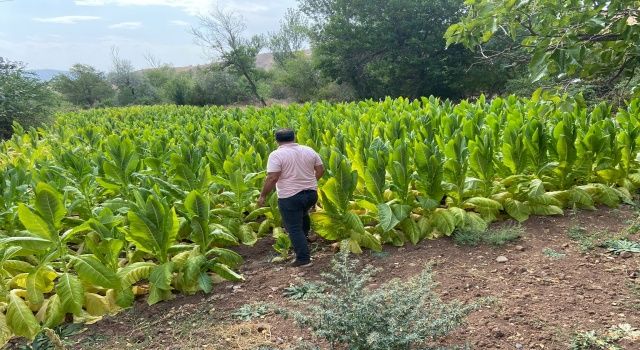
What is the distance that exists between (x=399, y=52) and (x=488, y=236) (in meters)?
33.8

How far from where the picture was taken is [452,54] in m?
36.3

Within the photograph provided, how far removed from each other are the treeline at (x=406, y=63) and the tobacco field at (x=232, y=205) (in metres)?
0.45

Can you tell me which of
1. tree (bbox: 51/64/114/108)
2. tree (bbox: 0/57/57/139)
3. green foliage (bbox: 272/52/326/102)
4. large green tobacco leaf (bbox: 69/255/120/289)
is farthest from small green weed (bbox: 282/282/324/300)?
tree (bbox: 51/64/114/108)

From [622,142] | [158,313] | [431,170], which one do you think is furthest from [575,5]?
[158,313]

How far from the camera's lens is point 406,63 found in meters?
Answer: 36.3

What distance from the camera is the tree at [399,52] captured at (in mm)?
36219

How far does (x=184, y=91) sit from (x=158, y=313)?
1818 inches

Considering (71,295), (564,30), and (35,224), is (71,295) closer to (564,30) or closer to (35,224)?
(35,224)

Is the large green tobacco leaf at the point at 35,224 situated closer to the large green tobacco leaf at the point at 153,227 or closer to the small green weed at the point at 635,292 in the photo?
the large green tobacco leaf at the point at 153,227

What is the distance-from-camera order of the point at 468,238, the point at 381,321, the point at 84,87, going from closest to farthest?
the point at 381,321 < the point at 468,238 < the point at 84,87

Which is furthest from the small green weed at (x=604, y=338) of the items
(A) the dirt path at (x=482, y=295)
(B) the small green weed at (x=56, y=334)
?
(B) the small green weed at (x=56, y=334)

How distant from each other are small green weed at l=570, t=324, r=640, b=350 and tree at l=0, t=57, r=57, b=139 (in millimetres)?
22450

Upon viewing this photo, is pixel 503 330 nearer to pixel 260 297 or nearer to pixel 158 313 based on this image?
pixel 260 297

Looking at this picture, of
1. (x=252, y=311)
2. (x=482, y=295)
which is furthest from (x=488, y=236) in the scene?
(x=252, y=311)
